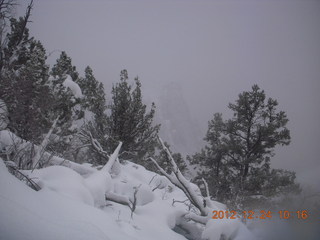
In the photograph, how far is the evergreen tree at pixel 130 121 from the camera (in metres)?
7.34

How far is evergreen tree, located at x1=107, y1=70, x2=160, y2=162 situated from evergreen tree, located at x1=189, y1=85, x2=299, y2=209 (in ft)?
15.6

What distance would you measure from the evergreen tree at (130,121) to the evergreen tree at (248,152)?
477 cm

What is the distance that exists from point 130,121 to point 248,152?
6.92 m

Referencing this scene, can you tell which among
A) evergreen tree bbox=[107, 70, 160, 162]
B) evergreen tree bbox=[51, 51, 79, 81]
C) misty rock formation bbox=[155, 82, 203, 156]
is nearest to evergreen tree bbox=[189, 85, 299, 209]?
evergreen tree bbox=[107, 70, 160, 162]

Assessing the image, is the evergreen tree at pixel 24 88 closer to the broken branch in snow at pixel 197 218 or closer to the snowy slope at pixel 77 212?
the snowy slope at pixel 77 212

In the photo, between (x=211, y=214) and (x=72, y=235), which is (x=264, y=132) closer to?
(x=211, y=214)

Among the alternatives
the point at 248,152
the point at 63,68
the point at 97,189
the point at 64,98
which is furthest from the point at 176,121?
the point at 97,189

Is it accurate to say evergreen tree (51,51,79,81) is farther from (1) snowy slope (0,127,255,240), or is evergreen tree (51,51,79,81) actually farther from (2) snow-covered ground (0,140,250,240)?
(2) snow-covered ground (0,140,250,240)

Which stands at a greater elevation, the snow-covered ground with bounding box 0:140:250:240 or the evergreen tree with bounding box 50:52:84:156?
the evergreen tree with bounding box 50:52:84:156

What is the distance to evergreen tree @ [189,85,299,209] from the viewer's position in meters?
9.03

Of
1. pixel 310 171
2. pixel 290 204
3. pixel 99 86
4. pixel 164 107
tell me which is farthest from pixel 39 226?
pixel 164 107

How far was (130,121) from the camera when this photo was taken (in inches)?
289

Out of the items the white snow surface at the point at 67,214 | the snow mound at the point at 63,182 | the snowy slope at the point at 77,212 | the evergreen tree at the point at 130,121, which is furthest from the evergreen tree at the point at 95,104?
the snow mound at the point at 63,182

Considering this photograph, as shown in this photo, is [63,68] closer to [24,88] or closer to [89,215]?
[24,88]
